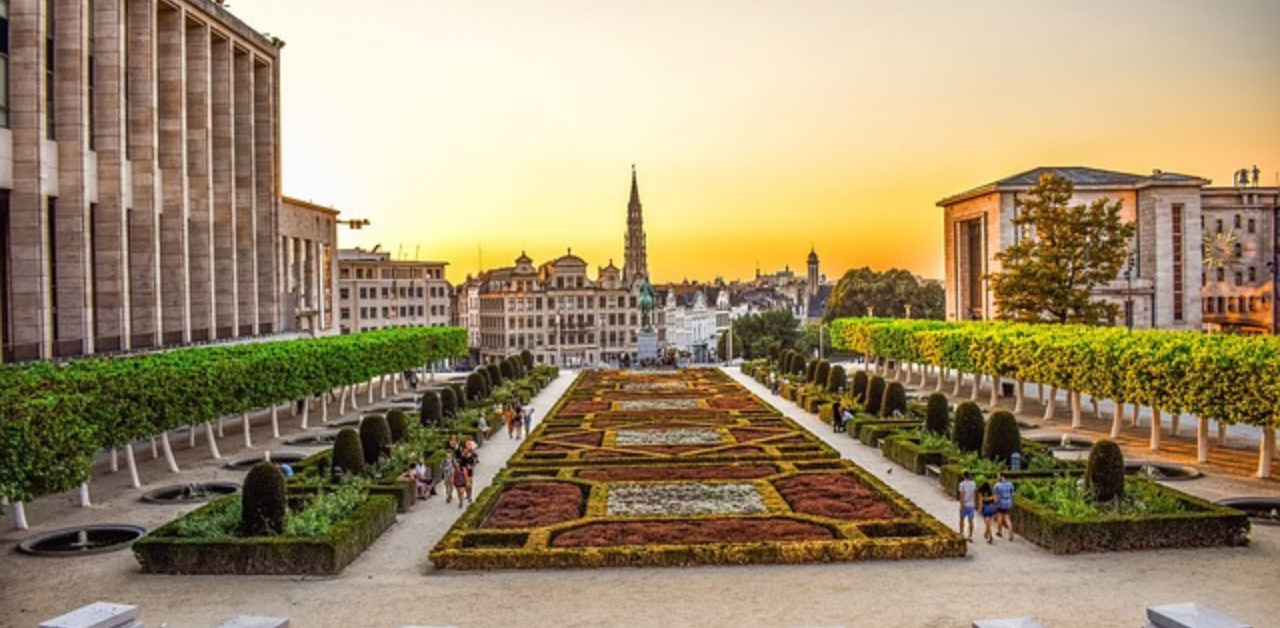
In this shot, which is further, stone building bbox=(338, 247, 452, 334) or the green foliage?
stone building bbox=(338, 247, 452, 334)

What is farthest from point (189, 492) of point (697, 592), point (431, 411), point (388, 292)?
point (388, 292)

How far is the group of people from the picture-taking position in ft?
77.4

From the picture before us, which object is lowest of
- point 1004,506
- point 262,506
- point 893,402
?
point 1004,506

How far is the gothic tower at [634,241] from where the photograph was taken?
6392 inches

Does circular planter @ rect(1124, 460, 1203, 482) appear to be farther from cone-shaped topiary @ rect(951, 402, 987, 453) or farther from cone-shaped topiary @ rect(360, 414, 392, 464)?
cone-shaped topiary @ rect(360, 414, 392, 464)

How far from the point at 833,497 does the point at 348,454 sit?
13787mm

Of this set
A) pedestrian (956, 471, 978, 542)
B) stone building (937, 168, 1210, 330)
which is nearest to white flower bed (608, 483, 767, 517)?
pedestrian (956, 471, 978, 542)

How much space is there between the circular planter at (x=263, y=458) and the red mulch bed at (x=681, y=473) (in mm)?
12141

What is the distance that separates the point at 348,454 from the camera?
30.3m

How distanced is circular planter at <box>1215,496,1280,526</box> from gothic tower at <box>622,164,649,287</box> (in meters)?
134

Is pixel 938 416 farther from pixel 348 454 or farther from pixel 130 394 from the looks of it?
pixel 130 394

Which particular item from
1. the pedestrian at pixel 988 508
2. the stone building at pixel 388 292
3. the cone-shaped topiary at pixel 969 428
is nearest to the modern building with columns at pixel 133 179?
the cone-shaped topiary at pixel 969 428

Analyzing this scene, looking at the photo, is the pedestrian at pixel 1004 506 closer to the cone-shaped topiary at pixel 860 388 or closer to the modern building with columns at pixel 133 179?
the cone-shaped topiary at pixel 860 388

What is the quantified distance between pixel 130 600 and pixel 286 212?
64.9 m
